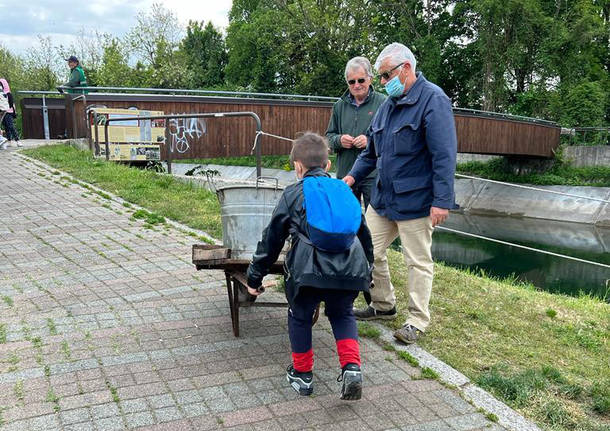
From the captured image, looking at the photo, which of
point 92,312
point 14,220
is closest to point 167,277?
point 92,312

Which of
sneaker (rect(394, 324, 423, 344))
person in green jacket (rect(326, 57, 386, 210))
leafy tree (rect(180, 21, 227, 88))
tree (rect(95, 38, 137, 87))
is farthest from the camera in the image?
leafy tree (rect(180, 21, 227, 88))

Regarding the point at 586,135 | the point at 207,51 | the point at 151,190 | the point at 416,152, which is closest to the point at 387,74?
the point at 416,152

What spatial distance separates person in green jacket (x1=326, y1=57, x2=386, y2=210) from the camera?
15.0ft

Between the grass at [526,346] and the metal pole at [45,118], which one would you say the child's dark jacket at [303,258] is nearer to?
the grass at [526,346]

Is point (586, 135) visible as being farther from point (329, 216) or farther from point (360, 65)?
point (329, 216)

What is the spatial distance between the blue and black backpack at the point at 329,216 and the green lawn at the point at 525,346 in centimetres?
140

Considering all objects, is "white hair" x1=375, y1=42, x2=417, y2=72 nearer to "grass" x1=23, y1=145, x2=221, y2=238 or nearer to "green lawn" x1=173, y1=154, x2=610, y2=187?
"grass" x1=23, y1=145, x2=221, y2=238

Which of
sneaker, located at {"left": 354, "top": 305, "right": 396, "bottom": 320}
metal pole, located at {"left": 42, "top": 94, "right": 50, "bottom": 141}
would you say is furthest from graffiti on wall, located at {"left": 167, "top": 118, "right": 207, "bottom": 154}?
sneaker, located at {"left": 354, "top": 305, "right": 396, "bottom": 320}

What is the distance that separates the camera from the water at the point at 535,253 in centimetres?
1561

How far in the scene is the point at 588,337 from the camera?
469 cm

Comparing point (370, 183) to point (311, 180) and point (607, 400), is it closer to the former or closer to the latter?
point (311, 180)

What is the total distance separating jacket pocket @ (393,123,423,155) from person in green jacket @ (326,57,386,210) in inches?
24.4

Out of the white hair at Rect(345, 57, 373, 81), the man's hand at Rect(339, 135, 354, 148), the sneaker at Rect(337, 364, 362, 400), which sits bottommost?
the sneaker at Rect(337, 364, 362, 400)

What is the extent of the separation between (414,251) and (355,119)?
133 cm
